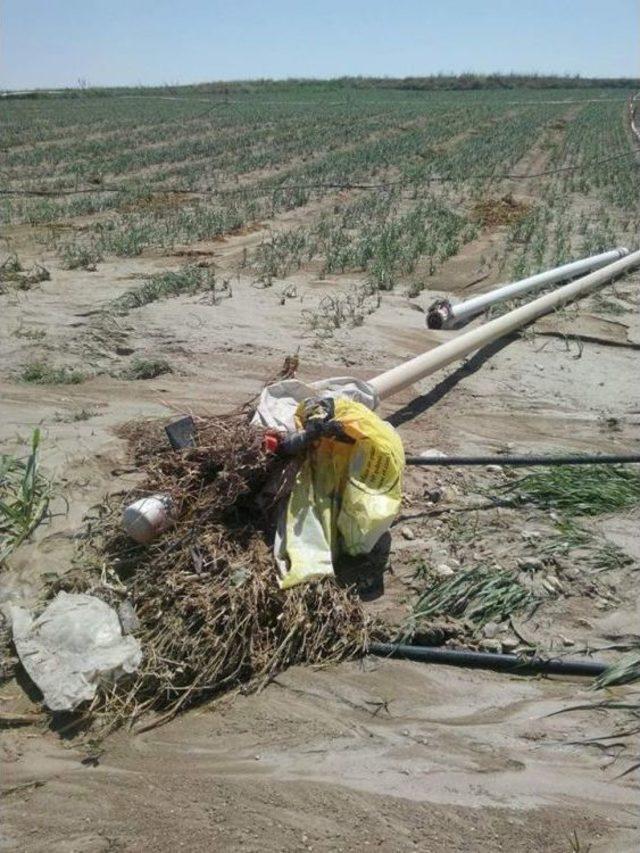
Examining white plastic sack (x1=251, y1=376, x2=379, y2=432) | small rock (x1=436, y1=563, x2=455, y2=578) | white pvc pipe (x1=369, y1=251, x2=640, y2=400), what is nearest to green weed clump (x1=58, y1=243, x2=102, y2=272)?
white pvc pipe (x1=369, y1=251, x2=640, y2=400)

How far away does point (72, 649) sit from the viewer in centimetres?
306

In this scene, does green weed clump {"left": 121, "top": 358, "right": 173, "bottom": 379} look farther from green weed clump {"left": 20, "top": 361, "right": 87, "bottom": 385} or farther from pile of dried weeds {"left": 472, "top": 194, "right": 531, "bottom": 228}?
pile of dried weeds {"left": 472, "top": 194, "right": 531, "bottom": 228}

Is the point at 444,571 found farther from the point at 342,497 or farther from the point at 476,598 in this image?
the point at 342,497

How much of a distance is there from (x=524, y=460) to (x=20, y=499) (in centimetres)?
271

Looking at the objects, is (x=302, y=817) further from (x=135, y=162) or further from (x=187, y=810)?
(x=135, y=162)

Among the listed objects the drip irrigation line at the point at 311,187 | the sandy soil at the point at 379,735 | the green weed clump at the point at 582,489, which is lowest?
the sandy soil at the point at 379,735

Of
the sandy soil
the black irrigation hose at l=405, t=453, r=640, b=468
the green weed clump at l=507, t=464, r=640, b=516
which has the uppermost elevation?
the black irrigation hose at l=405, t=453, r=640, b=468

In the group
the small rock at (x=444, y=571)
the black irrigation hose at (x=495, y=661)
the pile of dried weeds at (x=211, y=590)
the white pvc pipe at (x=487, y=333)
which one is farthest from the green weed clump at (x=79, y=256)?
the black irrigation hose at (x=495, y=661)

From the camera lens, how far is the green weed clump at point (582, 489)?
4.09 meters

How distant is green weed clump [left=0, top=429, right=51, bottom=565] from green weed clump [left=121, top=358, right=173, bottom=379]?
1541 mm

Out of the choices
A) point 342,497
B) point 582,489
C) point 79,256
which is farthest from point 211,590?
point 79,256

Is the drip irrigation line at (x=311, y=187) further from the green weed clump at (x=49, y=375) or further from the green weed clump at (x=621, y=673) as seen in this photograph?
the green weed clump at (x=621, y=673)

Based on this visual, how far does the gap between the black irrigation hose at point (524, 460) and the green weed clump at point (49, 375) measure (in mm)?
2693

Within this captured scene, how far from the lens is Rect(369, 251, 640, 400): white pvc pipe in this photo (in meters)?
4.89
